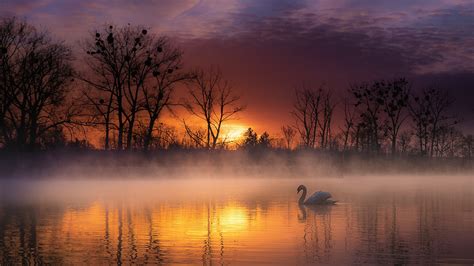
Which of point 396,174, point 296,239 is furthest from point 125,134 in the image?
point 296,239

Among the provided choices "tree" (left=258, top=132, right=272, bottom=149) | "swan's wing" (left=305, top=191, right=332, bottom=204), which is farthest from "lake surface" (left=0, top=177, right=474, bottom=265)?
"tree" (left=258, top=132, right=272, bottom=149)

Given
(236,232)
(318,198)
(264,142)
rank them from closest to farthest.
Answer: (236,232) → (318,198) → (264,142)

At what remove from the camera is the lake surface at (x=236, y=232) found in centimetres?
1706

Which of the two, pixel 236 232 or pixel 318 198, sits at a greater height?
pixel 318 198

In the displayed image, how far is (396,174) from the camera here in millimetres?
85188

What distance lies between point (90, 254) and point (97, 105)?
55517mm

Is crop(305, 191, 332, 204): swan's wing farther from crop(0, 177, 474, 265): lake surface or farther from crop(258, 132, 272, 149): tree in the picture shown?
crop(258, 132, 272, 149): tree

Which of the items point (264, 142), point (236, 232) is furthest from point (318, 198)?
point (264, 142)

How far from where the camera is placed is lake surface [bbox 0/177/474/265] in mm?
17062

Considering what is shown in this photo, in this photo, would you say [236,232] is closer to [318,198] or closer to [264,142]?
[318,198]

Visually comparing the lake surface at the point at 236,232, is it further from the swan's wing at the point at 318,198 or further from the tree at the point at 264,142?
the tree at the point at 264,142

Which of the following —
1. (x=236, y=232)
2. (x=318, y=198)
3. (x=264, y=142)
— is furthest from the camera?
(x=264, y=142)

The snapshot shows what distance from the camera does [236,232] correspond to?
72.0ft

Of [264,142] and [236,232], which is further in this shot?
[264,142]
